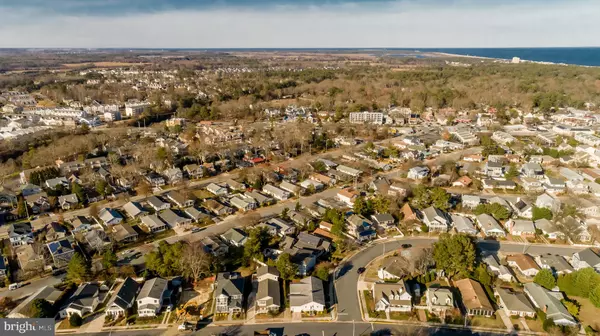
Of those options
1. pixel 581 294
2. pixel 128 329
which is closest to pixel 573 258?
pixel 581 294

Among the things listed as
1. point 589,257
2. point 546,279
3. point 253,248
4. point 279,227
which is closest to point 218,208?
point 279,227

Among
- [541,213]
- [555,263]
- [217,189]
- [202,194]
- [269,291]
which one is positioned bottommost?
[269,291]

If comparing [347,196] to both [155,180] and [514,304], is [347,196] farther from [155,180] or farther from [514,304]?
[155,180]

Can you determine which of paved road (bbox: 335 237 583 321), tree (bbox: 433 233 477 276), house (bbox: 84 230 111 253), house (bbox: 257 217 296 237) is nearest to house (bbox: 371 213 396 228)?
paved road (bbox: 335 237 583 321)

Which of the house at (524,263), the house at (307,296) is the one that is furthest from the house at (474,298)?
the house at (307,296)

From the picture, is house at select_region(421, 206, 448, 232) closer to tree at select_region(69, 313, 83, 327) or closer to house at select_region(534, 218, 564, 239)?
house at select_region(534, 218, 564, 239)

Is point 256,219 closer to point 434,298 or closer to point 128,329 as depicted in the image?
point 128,329
